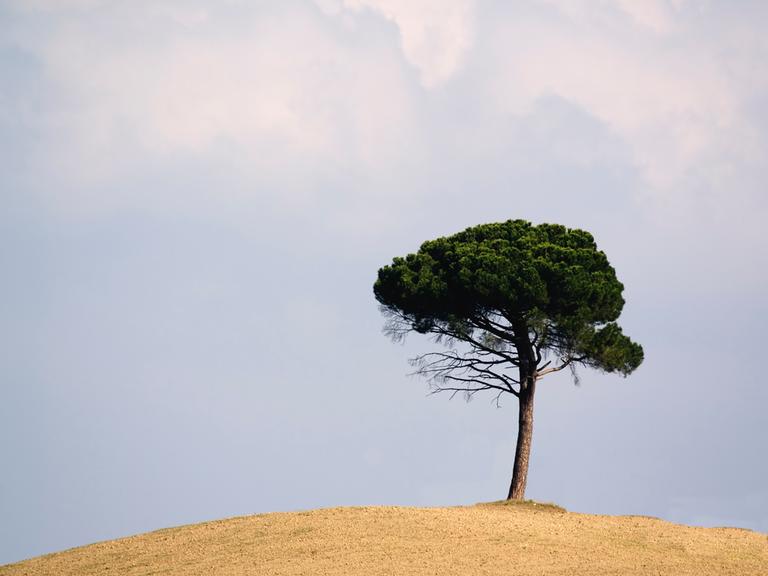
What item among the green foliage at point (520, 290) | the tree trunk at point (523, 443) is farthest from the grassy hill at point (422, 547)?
the green foliage at point (520, 290)

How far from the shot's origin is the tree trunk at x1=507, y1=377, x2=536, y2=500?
3206 centimetres

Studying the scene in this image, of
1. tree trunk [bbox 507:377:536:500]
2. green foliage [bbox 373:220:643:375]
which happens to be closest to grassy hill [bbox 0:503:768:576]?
tree trunk [bbox 507:377:536:500]

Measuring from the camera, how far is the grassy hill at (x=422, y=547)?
2167 cm

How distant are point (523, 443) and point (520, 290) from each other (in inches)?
209

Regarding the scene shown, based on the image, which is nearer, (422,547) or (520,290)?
(422,547)

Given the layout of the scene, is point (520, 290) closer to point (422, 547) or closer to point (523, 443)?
point (523, 443)

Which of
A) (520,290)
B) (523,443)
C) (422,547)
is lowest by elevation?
(422,547)

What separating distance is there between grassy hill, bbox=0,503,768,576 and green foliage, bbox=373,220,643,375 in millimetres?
6795

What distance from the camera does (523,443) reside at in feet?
107

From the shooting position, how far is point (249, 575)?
21516mm

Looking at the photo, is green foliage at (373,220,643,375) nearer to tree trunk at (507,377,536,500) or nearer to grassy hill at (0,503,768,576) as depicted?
tree trunk at (507,377,536,500)

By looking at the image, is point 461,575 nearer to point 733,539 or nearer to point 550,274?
point 733,539

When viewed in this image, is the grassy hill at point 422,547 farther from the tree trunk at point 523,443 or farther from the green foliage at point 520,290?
the green foliage at point 520,290

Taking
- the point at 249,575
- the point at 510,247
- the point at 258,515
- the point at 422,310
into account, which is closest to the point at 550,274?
the point at 510,247
